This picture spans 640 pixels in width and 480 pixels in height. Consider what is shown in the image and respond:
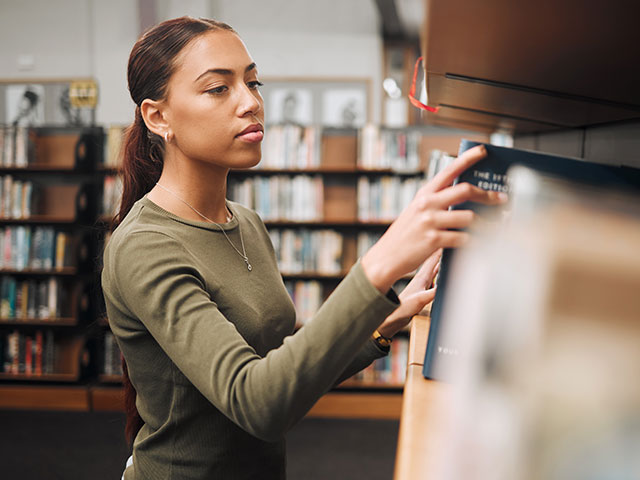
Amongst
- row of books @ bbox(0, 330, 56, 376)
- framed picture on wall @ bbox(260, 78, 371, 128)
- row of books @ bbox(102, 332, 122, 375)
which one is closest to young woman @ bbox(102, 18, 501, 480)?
row of books @ bbox(102, 332, 122, 375)

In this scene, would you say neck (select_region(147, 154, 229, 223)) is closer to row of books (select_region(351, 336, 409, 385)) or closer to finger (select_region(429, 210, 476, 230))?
finger (select_region(429, 210, 476, 230))

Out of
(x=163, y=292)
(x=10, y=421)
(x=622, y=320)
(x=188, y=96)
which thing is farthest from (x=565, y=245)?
(x=10, y=421)

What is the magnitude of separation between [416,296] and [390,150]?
2976mm

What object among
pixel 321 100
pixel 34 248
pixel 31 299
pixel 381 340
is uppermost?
pixel 321 100

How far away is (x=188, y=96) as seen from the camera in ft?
3.01

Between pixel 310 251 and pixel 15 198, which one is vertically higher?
pixel 15 198

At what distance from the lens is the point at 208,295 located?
0.76 m

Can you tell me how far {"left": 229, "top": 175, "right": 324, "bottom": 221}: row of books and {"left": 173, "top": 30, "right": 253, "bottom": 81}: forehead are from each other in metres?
2.87

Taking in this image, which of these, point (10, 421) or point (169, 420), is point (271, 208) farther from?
point (169, 420)

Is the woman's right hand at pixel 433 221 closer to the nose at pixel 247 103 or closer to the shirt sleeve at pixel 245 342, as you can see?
the shirt sleeve at pixel 245 342

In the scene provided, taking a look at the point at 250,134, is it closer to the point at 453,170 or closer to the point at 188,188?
the point at 188,188

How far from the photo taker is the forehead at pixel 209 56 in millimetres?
916

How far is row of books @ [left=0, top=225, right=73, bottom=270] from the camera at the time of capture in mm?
3854

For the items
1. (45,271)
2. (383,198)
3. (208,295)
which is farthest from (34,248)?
(208,295)
